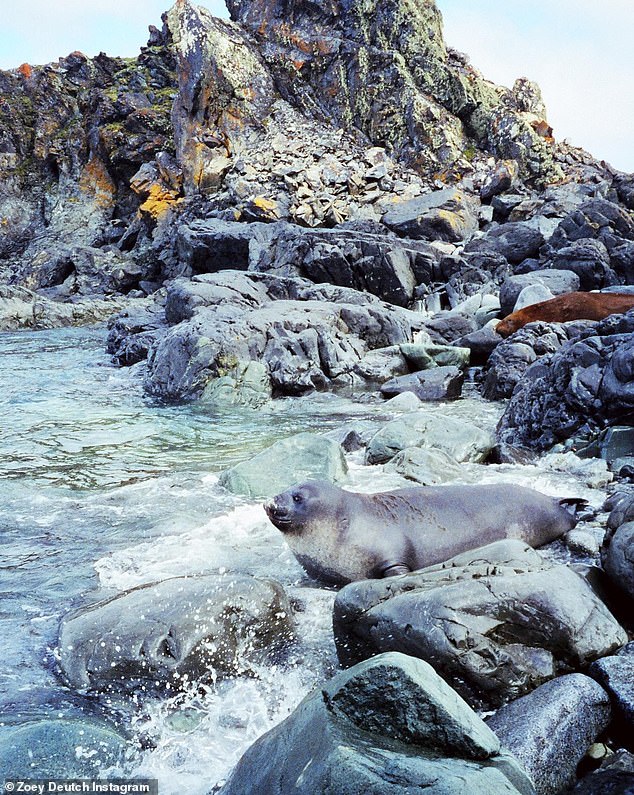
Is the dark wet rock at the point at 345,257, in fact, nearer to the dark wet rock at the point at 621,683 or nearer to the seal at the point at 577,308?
the seal at the point at 577,308

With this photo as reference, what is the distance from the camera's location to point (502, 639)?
117 inches

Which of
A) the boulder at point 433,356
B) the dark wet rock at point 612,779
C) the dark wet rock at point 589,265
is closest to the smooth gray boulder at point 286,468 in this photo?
the dark wet rock at point 612,779

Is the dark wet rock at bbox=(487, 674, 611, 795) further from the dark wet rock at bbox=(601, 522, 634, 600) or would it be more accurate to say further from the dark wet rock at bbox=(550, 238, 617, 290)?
the dark wet rock at bbox=(550, 238, 617, 290)

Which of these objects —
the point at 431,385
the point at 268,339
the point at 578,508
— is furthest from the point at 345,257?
the point at 578,508

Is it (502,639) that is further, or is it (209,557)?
(209,557)

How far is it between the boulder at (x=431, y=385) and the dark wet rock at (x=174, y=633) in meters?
8.83

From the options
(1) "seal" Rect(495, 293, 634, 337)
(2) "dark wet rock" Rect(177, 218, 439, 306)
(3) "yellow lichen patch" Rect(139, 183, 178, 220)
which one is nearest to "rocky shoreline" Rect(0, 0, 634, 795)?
(2) "dark wet rock" Rect(177, 218, 439, 306)

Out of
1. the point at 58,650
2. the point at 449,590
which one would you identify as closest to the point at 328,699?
the point at 449,590

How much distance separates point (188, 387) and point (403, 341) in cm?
606

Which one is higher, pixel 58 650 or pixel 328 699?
pixel 328 699

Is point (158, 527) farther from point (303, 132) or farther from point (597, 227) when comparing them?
point (303, 132)

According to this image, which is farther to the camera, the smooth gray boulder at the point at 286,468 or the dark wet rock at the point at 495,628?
the smooth gray boulder at the point at 286,468

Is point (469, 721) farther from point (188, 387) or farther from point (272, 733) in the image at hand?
point (188, 387)

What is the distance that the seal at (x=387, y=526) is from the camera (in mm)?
4074
